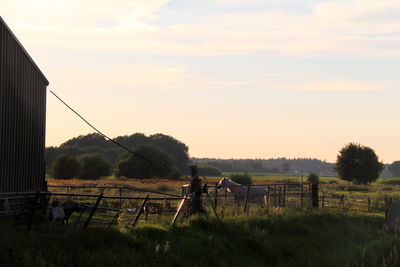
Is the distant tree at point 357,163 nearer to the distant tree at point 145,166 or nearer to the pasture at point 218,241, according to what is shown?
the distant tree at point 145,166

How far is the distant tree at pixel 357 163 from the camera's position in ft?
295

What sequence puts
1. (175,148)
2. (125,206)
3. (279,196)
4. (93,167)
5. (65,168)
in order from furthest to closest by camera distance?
1. (175,148)
2. (93,167)
3. (65,168)
4. (125,206)
5. (279,196)

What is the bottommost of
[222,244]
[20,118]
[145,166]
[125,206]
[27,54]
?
[222,244]

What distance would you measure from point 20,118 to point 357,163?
7021cm

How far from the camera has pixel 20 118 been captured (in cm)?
2598

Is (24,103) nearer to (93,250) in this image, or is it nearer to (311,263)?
(93,250)

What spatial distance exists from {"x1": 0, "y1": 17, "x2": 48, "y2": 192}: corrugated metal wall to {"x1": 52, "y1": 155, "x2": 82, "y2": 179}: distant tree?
6485 centimetres

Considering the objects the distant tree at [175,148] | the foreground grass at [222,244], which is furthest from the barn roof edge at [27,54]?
the distant tree at [175,148]

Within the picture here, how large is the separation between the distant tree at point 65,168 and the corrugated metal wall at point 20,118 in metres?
64.8

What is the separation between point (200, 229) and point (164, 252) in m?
4.18

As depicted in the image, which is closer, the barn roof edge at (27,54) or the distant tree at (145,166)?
the barn roof edge at (27,54)

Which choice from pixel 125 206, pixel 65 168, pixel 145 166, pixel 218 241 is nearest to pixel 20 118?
pixel 218 241

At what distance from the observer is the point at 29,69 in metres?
27.2

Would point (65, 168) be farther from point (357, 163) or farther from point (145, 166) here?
point (357, 163)
